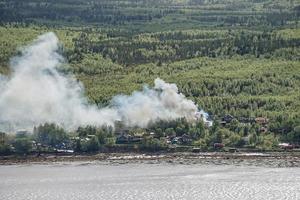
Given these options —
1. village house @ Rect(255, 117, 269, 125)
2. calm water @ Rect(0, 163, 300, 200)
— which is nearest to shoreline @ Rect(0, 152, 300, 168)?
calm water @ Rect(0, 163, 300, 200)

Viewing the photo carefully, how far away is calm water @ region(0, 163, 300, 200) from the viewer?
56.2 metres

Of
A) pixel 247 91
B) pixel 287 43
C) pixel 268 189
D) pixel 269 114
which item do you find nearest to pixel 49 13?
pixel 287 43

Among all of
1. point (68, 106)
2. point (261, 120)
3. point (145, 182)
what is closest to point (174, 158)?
point (261, 120)

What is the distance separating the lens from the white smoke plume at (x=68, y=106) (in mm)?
80062

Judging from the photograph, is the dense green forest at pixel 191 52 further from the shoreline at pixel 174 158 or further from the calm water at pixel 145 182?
the calm water at pixel 145 182

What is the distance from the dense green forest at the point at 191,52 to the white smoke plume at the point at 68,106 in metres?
1.85

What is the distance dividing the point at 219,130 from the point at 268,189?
2019cm

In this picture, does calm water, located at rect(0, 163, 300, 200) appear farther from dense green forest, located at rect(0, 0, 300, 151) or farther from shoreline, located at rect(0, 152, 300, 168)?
dense green forest, located at rect(0, 0, 300, 151)

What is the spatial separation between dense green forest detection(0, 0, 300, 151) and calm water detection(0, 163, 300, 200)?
8509 mm

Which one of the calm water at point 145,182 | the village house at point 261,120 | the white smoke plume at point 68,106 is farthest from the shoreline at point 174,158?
the village house at point 261,120

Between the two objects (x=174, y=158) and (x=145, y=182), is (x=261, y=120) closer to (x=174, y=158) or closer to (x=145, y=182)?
(x=174, y=158)

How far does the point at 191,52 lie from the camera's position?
12231 centimetres

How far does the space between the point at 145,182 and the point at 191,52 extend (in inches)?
2472

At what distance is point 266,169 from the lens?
66000mm
